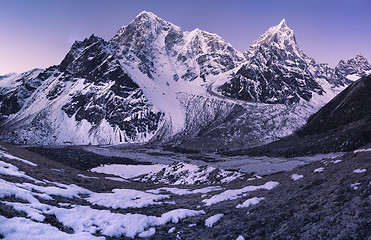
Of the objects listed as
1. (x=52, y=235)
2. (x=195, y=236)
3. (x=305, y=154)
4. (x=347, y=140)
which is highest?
(x=52, y=235)

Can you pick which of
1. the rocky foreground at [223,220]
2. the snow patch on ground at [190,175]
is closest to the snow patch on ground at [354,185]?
the rocky foreground at [223,220]

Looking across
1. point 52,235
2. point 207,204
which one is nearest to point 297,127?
point 207,204

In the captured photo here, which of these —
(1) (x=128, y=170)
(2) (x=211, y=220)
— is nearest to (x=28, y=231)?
(2) (x=211, y=220)

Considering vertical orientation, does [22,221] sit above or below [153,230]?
above

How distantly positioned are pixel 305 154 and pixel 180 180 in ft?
231

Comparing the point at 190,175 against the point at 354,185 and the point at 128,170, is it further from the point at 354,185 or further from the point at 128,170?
the point at 354,185

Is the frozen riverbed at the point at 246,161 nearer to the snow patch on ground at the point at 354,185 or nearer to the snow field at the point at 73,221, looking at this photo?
the snow patch on ground at the point at 354,185

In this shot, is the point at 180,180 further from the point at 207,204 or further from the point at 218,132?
the point at 218,132

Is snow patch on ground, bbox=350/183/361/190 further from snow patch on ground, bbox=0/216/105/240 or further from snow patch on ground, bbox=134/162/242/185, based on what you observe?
snow patch on ground, bbox=134/162/242/185

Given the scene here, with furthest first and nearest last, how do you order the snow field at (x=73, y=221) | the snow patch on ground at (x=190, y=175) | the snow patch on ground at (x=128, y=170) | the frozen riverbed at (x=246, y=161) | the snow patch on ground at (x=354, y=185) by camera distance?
the frozen riverbed at (x=246, y=161) < the snow patch on ground at (x=128, y=170) < the snow patch on ground at (x=190, y=175) < the snow patch on ground at (x=354, y=185) < the snow field at (x=73, y=221)

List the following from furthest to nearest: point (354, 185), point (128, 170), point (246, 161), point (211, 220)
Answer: point (246, 161), point (128, 170), point (211, 220), point (354, 185)

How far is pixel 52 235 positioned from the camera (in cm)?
1009

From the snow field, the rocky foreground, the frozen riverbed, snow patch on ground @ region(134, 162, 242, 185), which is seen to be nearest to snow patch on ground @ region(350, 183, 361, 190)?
the rocky foreground

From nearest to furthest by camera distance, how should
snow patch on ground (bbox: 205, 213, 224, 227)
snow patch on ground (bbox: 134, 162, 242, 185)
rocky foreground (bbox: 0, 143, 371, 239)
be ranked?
rocky foreground (bbox: 0, 143, 371, 239), snow patch on ground (bbox: 205, 213, 224, 227), snow patch on ground (bbox: 134, 162, 242, 185)
